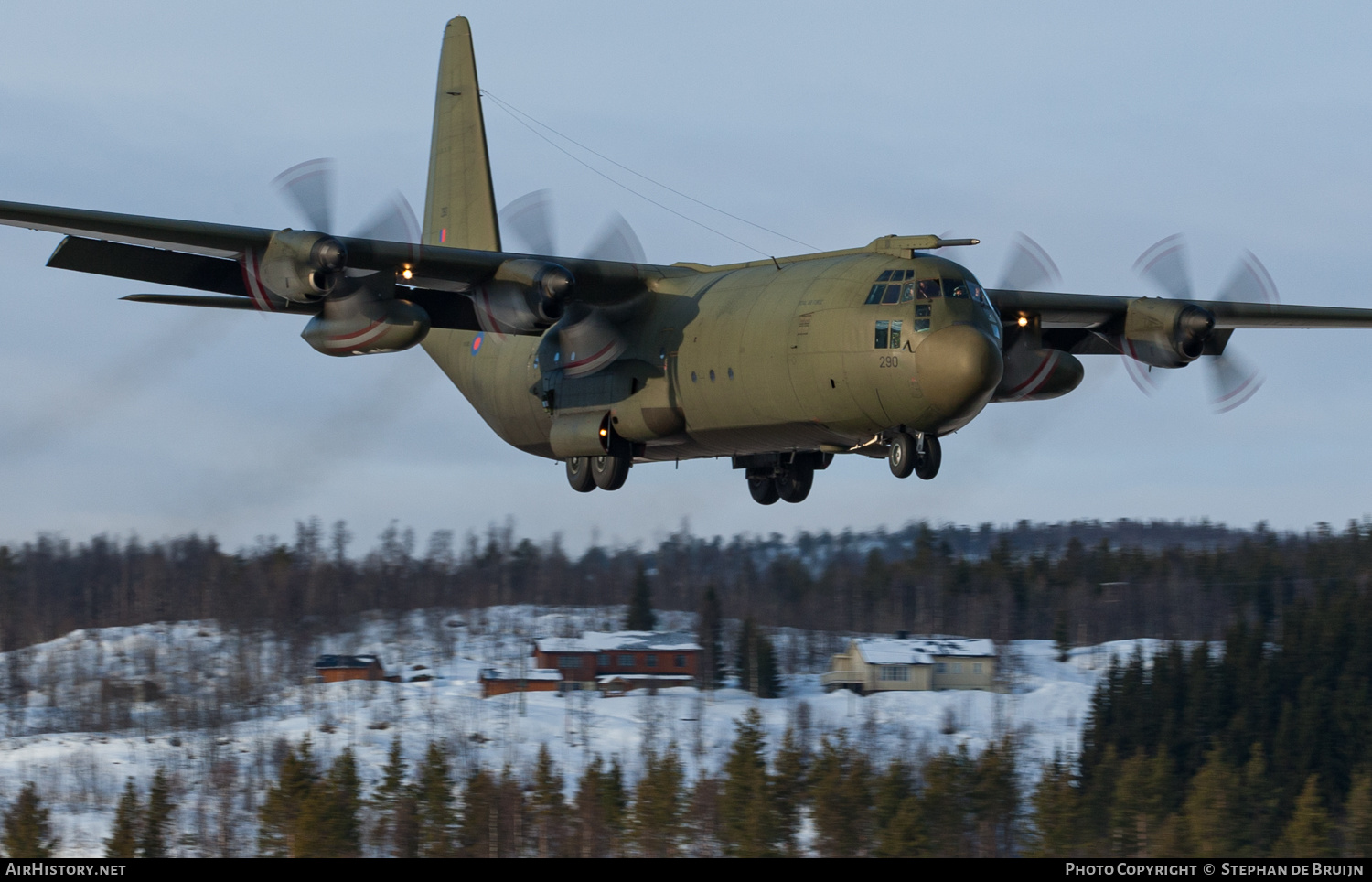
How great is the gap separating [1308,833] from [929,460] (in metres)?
42.4

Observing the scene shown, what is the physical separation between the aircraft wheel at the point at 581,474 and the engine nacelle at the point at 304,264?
4809mm

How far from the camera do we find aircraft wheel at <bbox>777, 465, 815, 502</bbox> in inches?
882

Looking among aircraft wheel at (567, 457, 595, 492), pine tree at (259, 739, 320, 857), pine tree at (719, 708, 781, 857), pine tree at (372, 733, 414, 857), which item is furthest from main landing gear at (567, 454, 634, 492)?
pine tree at (372, 733, 414, 857)

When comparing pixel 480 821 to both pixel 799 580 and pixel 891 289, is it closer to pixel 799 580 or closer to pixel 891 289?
pixel 799 580

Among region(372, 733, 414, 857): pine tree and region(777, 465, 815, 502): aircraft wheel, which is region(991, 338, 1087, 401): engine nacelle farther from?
region(372, 733, 414, 857): pine tree

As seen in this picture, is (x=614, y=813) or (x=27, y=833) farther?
(x=614, y=813)

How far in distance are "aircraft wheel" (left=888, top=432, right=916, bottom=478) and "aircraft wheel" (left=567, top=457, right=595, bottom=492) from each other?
Answer: 197 inches

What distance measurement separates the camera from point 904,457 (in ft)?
60.2

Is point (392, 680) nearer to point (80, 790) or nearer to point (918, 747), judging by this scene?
point (80, 790)

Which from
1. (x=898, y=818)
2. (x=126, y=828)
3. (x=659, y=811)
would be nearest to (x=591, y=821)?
(x=659, y=811)

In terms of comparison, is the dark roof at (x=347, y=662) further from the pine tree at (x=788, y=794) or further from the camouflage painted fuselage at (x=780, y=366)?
the camouflage painted fuselage at (x=780, y=366)

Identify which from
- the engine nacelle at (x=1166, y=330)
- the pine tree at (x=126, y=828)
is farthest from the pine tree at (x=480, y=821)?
the engine nacelle at (x=1166, y=330)

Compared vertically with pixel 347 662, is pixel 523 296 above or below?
above

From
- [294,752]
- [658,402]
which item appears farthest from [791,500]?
[294,752]
